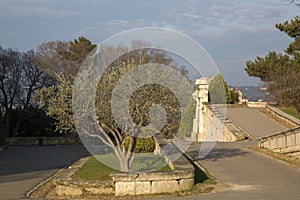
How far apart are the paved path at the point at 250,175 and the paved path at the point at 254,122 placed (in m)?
8.39

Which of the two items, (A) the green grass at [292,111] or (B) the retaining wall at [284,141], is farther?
(A) the green grass at [292,111]

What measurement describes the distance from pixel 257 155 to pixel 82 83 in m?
9.53

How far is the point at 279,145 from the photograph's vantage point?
19.3 metres

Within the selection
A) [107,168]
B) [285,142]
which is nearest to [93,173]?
[107,168]

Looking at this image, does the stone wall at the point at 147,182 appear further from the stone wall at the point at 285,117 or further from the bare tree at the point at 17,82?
the bare tree at the point at 17,82

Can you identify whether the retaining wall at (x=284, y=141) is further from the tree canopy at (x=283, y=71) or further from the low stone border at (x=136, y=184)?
the tree canopy at (x=283, y=71)

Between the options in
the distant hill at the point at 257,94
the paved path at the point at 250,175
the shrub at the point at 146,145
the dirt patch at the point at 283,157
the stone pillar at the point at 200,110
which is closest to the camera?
the paved path at the point at 250,175

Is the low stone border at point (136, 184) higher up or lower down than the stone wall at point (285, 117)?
lower down

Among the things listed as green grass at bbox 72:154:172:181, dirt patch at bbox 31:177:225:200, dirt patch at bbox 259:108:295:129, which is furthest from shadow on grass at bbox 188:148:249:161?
dirt patch at bbox 259:108:295:129

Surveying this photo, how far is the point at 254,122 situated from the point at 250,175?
1881cm

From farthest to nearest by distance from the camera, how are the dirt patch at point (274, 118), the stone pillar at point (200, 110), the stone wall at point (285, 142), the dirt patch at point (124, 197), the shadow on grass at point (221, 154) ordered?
the stone pillar at point (200, 110), the dirt patch at point (274, 118), the shadow on grass at point (221, 154), the stone wall at point (285, 142), the dirt patch at point (124, 197)

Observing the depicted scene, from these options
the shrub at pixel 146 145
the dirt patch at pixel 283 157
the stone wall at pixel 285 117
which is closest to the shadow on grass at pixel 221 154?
the dirt patch at pixel 283 157

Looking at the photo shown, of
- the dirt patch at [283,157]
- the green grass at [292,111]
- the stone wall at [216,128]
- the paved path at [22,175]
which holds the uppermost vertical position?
the green grass at [292,111]

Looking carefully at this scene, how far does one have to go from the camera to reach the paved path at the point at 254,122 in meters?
28.6
